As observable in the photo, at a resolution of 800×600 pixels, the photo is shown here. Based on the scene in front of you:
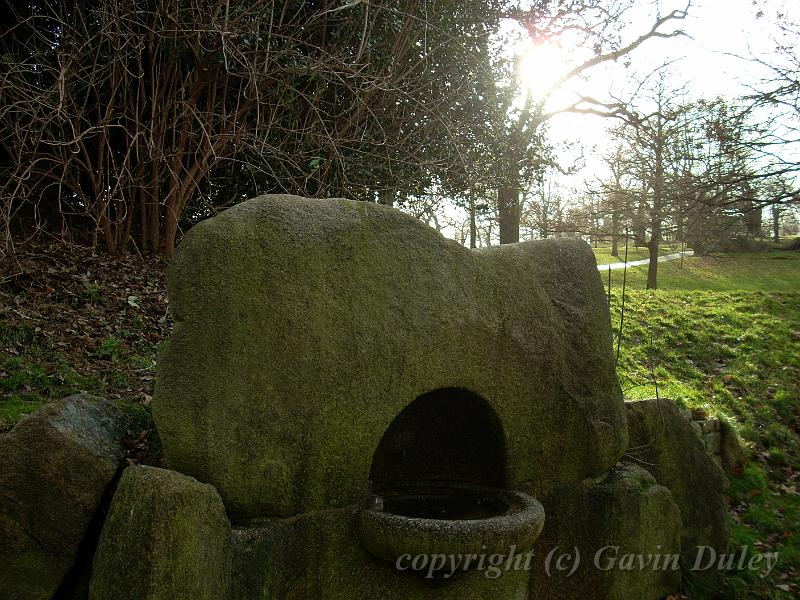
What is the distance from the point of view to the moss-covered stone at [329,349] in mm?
2617

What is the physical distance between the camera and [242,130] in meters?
6.03

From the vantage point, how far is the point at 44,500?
2615 mm

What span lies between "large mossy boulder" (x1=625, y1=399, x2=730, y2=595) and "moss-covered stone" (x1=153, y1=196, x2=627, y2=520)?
131 centimetres

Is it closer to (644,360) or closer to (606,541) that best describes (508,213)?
(644,360)

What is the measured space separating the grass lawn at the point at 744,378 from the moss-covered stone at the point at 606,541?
1.33m

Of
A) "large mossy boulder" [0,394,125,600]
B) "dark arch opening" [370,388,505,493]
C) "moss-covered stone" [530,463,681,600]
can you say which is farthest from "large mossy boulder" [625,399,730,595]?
"large mossy boulder" [0,394,125,600]

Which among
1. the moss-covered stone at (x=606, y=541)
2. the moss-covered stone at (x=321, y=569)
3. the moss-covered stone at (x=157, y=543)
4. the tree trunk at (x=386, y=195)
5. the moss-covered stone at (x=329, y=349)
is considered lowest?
the moss-covered stone at (x=606, y=541)

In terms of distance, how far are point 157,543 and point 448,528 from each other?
118 centimetres

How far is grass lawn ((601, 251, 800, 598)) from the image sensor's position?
232 inches

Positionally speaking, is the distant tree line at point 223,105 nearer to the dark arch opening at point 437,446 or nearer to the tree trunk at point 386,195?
the tree trunk at point 386,195

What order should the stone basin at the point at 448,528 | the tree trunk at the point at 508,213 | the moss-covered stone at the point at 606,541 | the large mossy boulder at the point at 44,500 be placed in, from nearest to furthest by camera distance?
the large mossy boulder at the point at 44,500 → the stone basin at the point at 448,528 → the moss-covered stone at the point at 606,541 → the tree trunk at the point at 508,213

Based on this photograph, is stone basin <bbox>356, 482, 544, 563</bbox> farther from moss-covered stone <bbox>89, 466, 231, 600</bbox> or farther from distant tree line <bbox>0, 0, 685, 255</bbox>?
distant tree line <bbox>0, 0, 685, 255</bbox>

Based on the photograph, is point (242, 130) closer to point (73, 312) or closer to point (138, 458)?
point (73, 312)

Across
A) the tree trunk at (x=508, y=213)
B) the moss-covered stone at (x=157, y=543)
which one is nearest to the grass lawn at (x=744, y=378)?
the tree trunk at (x=508, y=213)
